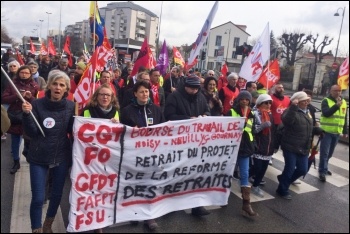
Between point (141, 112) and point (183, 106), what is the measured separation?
61 centimetres

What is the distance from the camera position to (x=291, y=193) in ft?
17.3

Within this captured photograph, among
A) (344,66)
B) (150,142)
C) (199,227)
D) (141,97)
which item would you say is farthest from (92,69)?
(344,66)

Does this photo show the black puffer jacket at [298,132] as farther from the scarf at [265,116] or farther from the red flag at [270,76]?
the red flag at [270,76]

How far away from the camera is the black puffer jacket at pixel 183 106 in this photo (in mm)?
4250

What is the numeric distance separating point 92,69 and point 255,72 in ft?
11.3

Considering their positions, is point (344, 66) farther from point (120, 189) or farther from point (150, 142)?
point (120, 189)

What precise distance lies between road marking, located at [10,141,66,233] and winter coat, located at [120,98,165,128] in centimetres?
132

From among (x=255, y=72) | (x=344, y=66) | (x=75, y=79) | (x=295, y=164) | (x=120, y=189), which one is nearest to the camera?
(x=120, y=189)

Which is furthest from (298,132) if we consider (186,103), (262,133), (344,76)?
(186,103)

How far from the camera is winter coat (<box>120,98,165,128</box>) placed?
3.81 metres

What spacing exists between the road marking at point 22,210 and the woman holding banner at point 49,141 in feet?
0.88

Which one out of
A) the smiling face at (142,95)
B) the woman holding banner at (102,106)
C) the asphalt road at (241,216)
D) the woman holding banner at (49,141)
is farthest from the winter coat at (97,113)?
the asphalt road at (241,216)

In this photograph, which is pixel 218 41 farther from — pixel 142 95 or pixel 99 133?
pixel 99 133

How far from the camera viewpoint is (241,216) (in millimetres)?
4277
